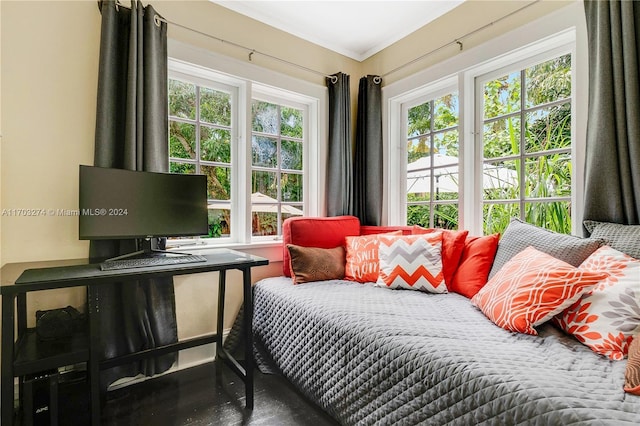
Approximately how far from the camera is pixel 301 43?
109 inches

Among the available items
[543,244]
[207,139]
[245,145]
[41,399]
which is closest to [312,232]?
[245,145]

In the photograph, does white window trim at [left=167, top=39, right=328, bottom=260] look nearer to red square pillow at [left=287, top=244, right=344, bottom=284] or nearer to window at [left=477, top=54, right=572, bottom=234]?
red square pillow at [left=287, top=244, right=344, bottom=284]

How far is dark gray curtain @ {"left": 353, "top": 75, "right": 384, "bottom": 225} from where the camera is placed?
9.60 feet

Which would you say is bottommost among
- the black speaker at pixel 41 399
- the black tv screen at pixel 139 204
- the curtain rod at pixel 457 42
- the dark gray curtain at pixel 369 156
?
the black speaker at pixel 41 399

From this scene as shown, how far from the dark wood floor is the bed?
126 millimetres

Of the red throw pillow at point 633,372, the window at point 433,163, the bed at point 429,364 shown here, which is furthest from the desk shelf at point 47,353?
the window at point 433,163

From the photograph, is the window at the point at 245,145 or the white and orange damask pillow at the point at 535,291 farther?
the window at the point at 245,145

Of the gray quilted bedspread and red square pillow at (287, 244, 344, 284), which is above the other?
red square pillow at (287, 244, 344, 284)

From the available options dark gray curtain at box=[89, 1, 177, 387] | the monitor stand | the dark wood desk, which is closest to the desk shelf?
the dark wood desk

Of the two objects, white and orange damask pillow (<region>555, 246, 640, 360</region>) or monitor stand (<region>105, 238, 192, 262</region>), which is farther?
monitor stand (<region>105, 238, 192, 262</region>)

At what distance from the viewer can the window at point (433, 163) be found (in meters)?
2.55

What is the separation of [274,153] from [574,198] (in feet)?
6.96

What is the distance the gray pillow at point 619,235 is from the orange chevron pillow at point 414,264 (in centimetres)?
78

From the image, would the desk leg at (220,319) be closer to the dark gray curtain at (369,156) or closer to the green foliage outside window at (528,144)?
the dark gray curtain at (369,156)
